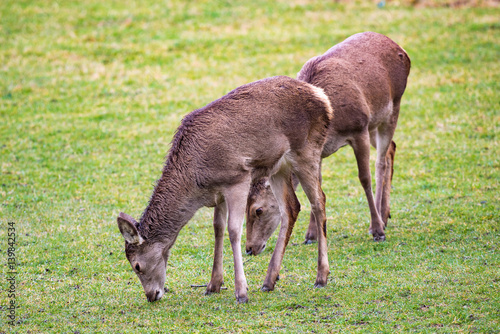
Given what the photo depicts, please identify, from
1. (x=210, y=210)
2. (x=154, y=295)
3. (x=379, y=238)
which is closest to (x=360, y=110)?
(x=379, y=238)

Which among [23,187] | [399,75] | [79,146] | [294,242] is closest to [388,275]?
[294,242]

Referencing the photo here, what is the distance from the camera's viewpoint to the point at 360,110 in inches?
370

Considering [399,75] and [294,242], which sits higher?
[399,75]

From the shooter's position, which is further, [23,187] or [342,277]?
[23,187]

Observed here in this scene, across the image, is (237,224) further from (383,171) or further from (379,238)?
(383,171)

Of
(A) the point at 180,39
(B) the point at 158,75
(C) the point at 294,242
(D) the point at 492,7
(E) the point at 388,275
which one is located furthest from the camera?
(D) the point at 492,7

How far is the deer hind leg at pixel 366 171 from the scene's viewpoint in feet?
31.3

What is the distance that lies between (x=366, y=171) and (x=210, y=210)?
11.1 ft

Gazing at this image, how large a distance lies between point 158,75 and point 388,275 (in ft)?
46.0

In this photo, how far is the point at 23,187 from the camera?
41.9ft

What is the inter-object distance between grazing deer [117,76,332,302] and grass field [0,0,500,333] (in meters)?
0.51

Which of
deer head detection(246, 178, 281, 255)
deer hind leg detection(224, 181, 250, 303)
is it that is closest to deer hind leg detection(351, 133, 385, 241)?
deer head detection(246, 178, 281, 255)

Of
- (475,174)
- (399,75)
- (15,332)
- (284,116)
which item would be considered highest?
(284,116)

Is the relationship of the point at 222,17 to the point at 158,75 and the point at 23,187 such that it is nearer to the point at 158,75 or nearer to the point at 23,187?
the point at 158,75
